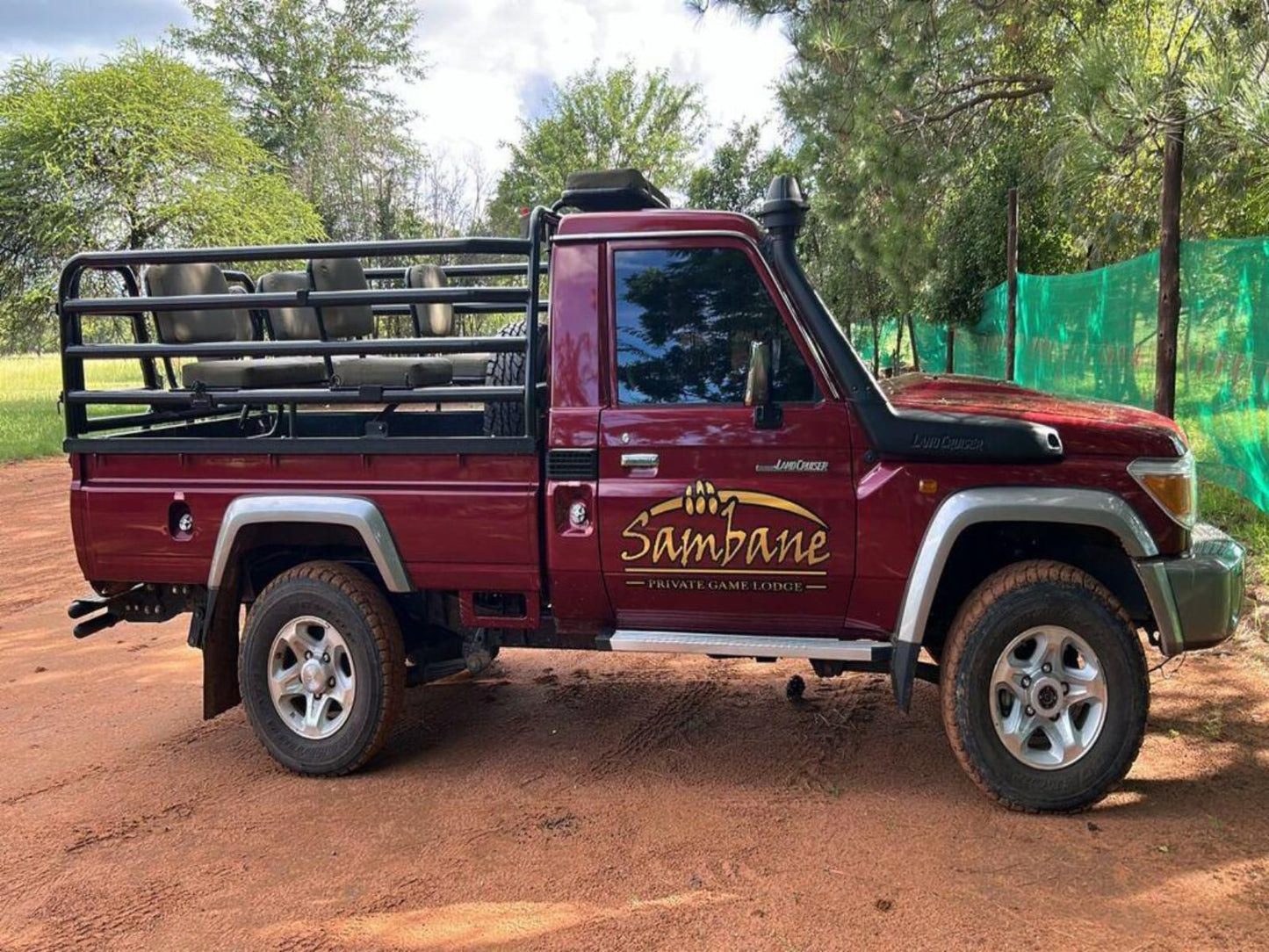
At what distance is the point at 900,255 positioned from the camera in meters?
14.1

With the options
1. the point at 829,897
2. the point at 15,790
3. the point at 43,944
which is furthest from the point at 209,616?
the point at 829,897

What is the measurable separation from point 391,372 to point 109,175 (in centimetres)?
2155

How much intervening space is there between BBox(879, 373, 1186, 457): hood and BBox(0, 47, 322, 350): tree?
69.0 ft

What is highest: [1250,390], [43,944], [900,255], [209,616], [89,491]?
[900,255]

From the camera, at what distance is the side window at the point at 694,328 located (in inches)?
149

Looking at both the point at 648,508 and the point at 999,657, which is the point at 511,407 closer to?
the point at 648,508

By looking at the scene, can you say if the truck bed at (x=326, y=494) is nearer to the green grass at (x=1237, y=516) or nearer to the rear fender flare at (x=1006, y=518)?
the rear fender flare at (x=1006, y=518)

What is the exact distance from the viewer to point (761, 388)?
11.8ft

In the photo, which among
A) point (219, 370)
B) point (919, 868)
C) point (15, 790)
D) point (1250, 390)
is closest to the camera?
point (919, 868)

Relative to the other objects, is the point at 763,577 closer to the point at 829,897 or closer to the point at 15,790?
the point at 829,897

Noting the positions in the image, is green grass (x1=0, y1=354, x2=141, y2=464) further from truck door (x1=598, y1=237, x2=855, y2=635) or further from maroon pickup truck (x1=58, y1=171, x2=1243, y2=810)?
truck door (x1=598, y1=237, x2=855, y2=635)

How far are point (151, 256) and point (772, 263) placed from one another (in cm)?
270

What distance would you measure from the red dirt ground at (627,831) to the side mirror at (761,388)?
1513 millimetres

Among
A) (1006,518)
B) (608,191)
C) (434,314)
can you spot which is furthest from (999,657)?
(434,314)
